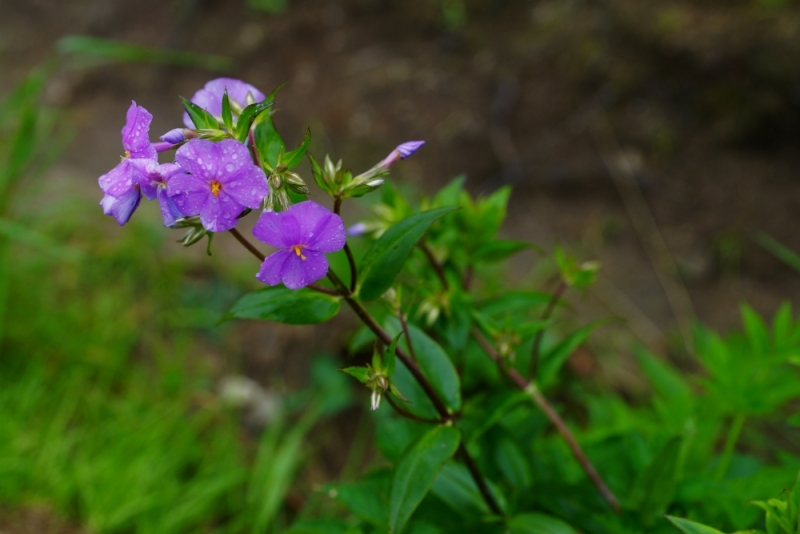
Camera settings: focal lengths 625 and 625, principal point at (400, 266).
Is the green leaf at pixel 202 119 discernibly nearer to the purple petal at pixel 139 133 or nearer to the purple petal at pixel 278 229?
the purple petal at pixel 139 133

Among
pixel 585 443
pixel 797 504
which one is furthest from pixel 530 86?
pixel 797 504

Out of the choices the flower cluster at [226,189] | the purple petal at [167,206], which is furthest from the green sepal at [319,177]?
the purple petal at [167,206]

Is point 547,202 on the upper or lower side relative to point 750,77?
lower

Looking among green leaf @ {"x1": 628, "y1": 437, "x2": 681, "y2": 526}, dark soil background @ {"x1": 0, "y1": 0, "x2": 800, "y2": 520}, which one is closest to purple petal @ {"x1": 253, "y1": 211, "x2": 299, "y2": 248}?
green leaf @ {"x1": 628, "y1": 437, "x2": 681, "y2": 526}

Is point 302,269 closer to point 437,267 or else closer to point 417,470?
point 417,470

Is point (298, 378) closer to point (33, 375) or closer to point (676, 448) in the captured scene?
point (33, 375)
